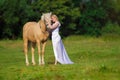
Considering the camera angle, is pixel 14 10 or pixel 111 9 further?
pixel 111 9

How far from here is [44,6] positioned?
4038cm

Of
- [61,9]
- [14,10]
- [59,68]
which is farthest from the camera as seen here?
[61,9]

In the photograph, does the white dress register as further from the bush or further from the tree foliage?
the bush

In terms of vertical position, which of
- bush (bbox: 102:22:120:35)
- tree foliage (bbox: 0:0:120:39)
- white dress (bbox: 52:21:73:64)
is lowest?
bush (bbox: 102:22:120:35)

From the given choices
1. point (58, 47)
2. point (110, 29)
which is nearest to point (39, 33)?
point (58, 47)

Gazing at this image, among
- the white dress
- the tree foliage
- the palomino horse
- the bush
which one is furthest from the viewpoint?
the bush

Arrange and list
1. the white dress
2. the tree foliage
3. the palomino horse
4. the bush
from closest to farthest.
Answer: the palomino horse → the white dress → the tree foliage → the bush

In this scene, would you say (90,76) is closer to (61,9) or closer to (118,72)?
(118,72)

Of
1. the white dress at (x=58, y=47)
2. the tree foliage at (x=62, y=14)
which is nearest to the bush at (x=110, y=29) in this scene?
the tree foliage at (x=62, y=14)

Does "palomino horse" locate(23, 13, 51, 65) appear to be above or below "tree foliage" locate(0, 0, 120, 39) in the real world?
above

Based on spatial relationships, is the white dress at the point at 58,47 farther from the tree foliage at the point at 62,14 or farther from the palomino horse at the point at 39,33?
the tree foliage at the point at 62,14

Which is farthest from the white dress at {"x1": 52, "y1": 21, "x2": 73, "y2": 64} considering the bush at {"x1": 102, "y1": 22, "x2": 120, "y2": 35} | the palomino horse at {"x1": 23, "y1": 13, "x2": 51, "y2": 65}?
the bush at {"x1": 102, "y1": 22, "x2": 120, "y2": 35}

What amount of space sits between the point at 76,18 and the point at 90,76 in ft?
102

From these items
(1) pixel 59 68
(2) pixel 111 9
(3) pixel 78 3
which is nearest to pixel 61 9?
(3) pixel 78 3
